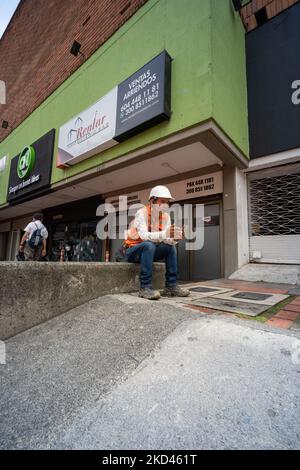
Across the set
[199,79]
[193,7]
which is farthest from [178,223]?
[193,7]

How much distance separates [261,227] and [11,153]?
1258 cm

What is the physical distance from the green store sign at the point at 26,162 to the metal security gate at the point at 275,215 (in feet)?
27.7

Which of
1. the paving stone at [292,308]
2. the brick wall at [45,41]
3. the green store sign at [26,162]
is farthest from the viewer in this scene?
the green store sign at [26,162]

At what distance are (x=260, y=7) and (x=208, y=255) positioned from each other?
6.45m

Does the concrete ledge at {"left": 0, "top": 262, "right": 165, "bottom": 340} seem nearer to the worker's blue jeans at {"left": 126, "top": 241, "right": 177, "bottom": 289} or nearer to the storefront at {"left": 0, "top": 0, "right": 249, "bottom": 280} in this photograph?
the worker's blue jeans at {"left": 126, "top": 241, "right": 177, "bottom": 289}

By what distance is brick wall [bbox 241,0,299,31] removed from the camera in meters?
5.74

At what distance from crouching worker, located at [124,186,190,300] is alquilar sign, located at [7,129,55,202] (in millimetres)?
6972

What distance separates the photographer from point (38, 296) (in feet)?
7.15

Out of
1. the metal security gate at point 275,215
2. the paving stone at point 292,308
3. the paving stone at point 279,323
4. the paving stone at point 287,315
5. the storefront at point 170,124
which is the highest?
the storefront at point 170,124

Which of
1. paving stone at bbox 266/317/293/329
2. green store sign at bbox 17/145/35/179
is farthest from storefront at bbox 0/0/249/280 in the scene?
paving stone at bbox 266/317/293/329

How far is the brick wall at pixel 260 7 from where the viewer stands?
226 inches

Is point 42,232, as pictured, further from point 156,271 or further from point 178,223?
point 156,271

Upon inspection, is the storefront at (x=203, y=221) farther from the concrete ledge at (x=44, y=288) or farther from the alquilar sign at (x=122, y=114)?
the concrete ledge at (x=44, y=288)
